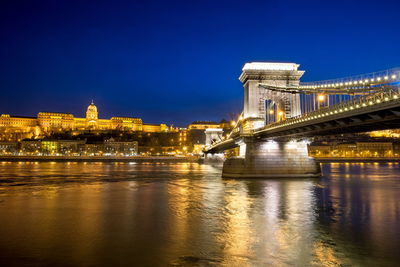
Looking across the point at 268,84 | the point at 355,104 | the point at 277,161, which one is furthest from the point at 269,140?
the point at 355,104

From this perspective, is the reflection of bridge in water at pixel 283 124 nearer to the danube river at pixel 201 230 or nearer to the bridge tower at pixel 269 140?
the bridge tower at pixel 269 140

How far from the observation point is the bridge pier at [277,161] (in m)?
36.3

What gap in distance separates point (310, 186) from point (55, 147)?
149182 millimetres

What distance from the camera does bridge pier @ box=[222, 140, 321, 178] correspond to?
119ft

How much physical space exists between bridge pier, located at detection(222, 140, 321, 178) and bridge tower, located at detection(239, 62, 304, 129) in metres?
3.10

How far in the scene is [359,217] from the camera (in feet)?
59.6

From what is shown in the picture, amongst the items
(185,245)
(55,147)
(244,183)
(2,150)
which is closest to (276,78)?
(244,183)

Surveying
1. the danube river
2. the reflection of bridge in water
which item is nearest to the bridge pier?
the reflection of bridge in water

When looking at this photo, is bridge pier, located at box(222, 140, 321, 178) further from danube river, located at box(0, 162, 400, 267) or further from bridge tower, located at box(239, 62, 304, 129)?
danube river, located at box(0, 162, 400, 267)

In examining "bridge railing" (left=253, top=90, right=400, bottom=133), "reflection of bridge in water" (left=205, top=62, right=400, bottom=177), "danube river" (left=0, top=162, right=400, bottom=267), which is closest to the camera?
"danube river" (left=0, top=162, right=400, bottom=267)

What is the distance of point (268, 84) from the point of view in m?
39.4

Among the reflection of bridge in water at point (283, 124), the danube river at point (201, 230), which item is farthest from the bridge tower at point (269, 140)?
the danube river at point (201, 230)

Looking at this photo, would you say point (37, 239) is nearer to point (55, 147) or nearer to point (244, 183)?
point (244, 183)

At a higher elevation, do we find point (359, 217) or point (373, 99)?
point (373, 99)
